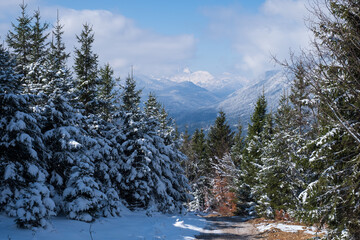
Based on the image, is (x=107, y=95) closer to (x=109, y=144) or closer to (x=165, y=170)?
(x=109, y=144)

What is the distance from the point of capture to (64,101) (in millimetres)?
13562

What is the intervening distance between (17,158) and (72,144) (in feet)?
8.63

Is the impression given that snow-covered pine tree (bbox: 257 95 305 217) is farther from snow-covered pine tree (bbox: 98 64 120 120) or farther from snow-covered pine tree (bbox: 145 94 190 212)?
snow-covered pine tree (bbox: 98 64 120 120)

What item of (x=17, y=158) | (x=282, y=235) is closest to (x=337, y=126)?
(x=282, y=235)

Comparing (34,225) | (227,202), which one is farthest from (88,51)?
(227,202)

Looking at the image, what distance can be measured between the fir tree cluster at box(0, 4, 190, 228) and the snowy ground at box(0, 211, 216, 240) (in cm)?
41

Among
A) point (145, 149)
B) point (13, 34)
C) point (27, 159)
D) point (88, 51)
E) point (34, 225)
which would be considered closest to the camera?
point (34, 225)

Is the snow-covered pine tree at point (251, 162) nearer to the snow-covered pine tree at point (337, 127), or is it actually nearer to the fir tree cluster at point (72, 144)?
the fir tree cluster at point (72, 144)

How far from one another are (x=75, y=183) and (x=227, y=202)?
1074 inches

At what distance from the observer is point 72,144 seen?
12.6 metres

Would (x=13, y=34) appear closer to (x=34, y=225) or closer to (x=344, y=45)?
(x=34, y=225)

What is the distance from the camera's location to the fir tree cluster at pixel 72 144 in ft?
32.9

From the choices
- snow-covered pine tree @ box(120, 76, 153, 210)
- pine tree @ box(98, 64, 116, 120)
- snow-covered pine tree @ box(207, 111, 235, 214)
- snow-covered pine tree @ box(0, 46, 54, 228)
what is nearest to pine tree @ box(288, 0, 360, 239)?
snow-covered pine tree @ box(0, 46, 54, 228)

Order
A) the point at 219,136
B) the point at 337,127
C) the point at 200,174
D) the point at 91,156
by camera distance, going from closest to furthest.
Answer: the point at 337,127 < the point at 91,156 < the point at 219,136 < the point at 200,174
